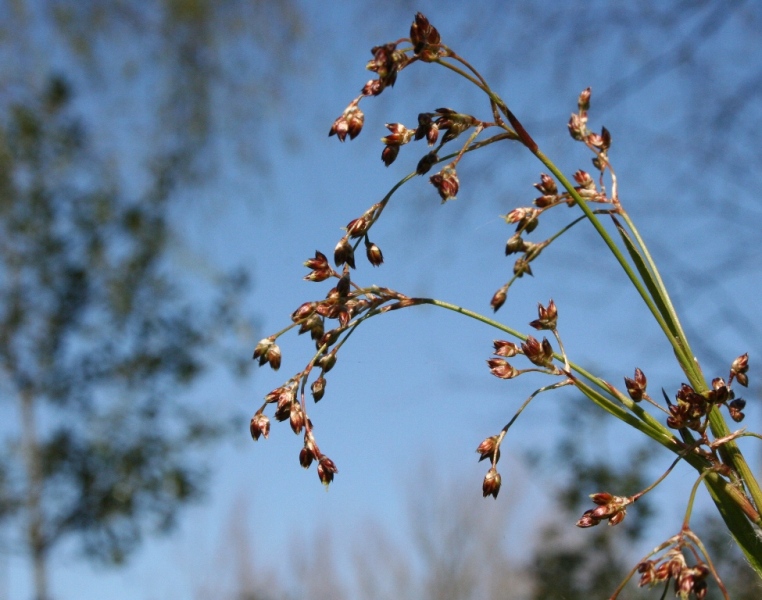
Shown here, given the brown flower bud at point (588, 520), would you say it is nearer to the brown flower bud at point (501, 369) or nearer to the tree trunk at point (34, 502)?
the brown flower bud at point (501, 369)

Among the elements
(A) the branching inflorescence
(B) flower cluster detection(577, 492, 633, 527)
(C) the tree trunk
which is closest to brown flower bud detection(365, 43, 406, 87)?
(A) the branching inflorescence

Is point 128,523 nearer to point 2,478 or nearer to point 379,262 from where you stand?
point 2,478

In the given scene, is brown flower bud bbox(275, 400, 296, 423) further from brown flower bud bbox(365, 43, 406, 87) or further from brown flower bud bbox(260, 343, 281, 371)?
brown flower bud bbox(365, 43, 406, 87)

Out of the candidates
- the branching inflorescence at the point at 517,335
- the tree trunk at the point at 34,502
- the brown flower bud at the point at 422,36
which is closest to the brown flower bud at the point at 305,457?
the branching inflorescence at the point at 517,335

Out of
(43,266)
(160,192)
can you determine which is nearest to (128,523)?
(43,266)

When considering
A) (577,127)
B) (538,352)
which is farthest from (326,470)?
(577,127)

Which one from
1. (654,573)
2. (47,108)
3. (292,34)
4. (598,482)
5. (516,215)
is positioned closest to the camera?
(654,573)
